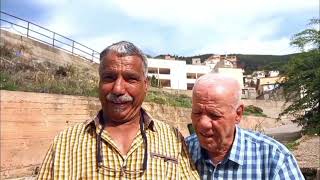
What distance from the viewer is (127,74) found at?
270cm

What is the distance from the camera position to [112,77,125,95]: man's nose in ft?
8.76

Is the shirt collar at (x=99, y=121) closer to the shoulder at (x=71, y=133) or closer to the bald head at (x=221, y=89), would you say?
the shoulder at (x=71, y=133)

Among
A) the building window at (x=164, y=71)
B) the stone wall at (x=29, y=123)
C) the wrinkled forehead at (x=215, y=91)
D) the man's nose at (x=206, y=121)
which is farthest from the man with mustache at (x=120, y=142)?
the building window at (x=164, y=71)

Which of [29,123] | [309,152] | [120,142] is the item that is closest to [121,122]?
[120,142]

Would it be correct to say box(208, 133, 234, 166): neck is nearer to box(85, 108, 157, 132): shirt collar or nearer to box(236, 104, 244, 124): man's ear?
box(236, 104, 244, 124): man's ear

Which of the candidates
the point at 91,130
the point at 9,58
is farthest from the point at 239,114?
the point at 9,58

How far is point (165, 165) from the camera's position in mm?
2693

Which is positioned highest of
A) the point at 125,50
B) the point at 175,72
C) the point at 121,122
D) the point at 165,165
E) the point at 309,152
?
the point at 175,72

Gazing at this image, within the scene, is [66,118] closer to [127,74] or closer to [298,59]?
[298,59]

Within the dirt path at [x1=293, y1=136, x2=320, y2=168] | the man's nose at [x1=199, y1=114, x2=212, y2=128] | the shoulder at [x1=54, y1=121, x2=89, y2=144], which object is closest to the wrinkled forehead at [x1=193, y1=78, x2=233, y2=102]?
the man's nose at [x1=199, y1=114, x2=212, y2=128]

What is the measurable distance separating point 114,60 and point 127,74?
11 cm

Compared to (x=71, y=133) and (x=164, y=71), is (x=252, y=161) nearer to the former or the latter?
(x=71, y=133)

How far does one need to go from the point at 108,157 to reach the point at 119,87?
0.39m

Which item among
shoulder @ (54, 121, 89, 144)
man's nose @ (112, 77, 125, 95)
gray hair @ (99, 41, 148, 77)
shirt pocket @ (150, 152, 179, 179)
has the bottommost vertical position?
shirt pocket @ (150, 152, 179, 179)
